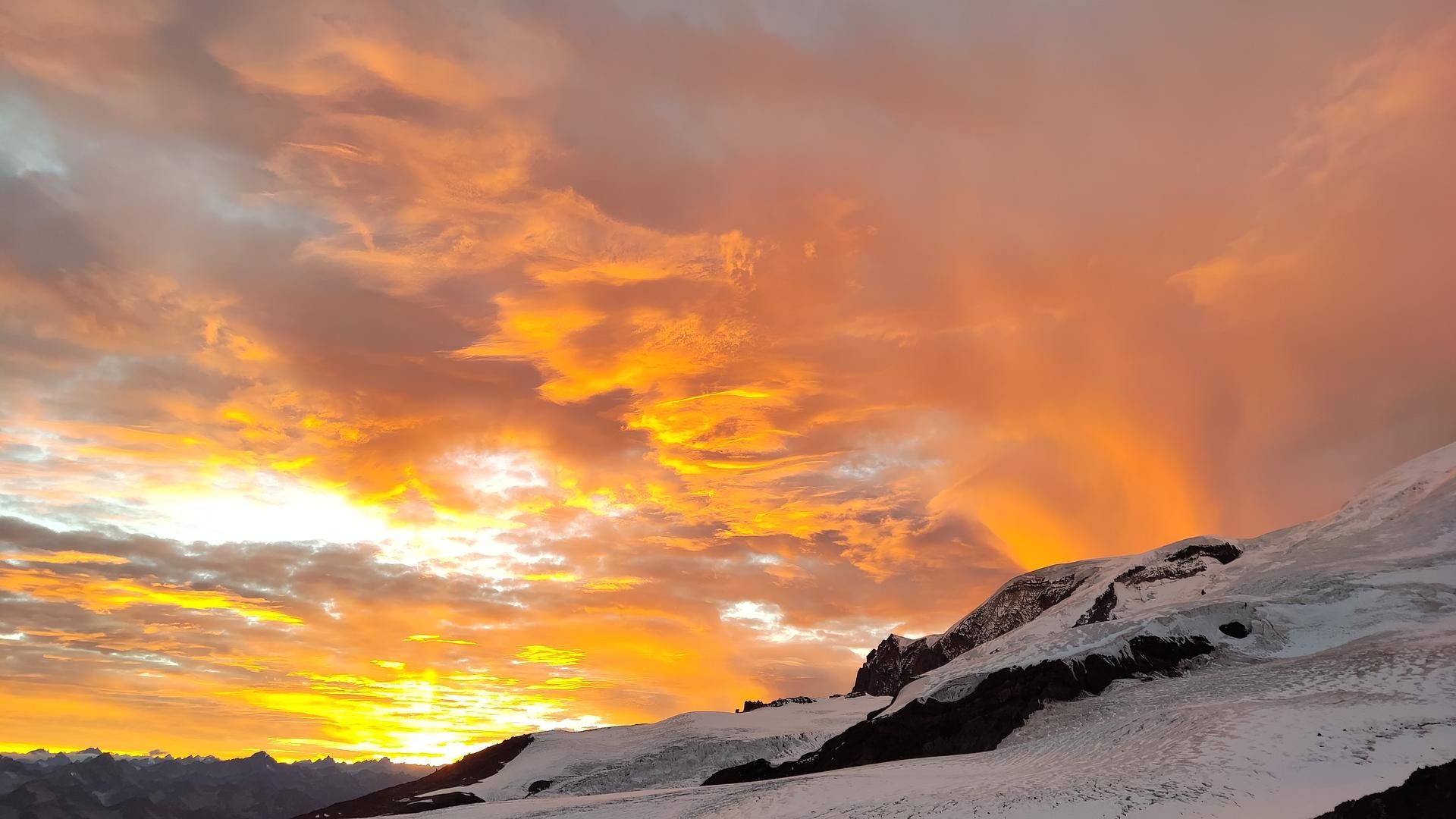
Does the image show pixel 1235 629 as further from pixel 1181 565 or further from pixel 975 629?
pixel 975 629

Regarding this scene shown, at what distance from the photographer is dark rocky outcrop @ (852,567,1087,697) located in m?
106

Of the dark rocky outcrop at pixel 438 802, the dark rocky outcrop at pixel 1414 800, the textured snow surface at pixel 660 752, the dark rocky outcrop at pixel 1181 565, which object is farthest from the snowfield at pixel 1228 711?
the dark rocky outcrop at pixel 1181 565

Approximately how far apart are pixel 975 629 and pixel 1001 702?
7288 centimetres

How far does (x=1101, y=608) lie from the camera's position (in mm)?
73500

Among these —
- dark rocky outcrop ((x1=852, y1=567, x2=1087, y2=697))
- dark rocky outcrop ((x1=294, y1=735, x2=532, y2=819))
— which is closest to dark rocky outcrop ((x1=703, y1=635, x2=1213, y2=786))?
dark rocky outcrop ((x1=294, y1=735, x2=532, y2=819))

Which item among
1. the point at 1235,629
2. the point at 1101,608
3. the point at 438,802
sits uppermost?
the point at 1101,608

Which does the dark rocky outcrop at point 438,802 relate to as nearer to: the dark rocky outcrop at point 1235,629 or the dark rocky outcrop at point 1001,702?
the dark rocky outcrop at point 1001,702

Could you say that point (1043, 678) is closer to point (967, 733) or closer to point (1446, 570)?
point (967, 733)

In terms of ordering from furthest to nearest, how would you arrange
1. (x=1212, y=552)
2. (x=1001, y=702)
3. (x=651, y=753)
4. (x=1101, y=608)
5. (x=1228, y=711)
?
1. (x=1212, y=552)
2. (x=651, y=753)
3. (x=1101, y=608)
4. (x=1001, y=702)
5. (x=1228, y=711)

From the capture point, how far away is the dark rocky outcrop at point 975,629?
348ft

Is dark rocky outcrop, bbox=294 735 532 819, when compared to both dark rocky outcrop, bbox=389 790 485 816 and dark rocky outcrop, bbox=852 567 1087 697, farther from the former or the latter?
dark rocky outcrop, bbox=852 567 1087 697

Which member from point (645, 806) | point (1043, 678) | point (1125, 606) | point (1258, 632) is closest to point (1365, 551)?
point (1258, 632)

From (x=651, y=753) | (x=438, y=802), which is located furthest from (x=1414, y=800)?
(x=438, y=802)

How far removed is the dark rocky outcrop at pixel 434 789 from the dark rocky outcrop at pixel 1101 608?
53101mm
